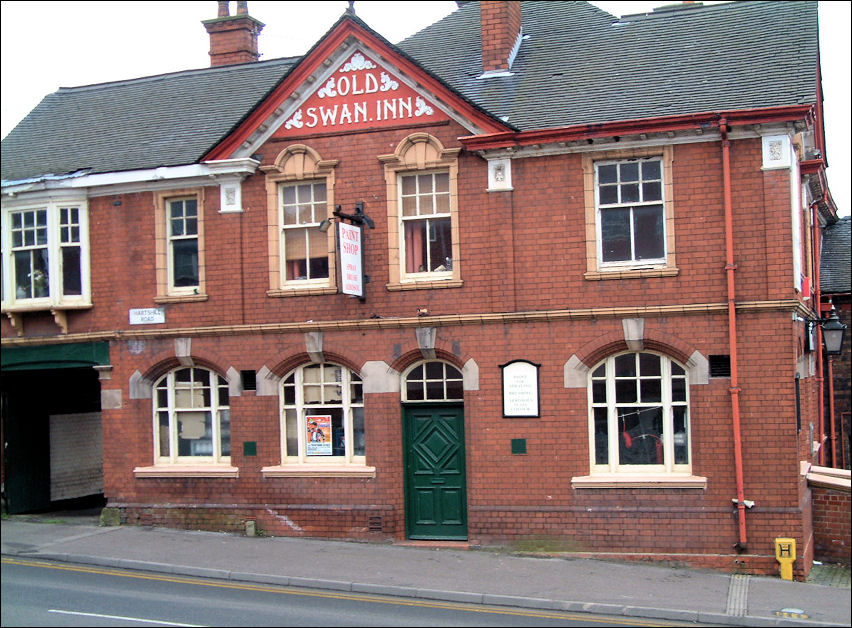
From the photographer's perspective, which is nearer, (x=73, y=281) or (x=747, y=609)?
(x=747, y=609)

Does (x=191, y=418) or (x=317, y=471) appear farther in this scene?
(x=191, y=418)

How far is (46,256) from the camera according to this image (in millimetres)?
18266

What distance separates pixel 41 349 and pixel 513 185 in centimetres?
948

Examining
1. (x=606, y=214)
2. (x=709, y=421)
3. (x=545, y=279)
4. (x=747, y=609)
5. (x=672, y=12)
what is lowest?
(x=747, y=609)

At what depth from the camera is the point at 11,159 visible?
19.8m

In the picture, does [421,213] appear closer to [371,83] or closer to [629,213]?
[371,83]

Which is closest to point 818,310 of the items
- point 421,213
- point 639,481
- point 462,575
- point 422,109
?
point 639,481

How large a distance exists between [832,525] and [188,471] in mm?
10921

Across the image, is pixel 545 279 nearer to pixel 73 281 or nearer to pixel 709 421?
→ pixel 709 421

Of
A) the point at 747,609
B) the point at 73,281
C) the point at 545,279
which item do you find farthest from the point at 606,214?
the point at 73,281

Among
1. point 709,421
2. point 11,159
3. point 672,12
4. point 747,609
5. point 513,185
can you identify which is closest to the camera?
point 747,609

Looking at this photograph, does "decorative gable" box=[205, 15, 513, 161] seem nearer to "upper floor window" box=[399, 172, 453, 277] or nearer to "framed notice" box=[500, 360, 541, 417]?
"upper floor window" box=[399, 172, 453, 277]

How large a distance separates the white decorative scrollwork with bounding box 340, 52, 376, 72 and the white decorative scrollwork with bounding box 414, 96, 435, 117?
1.02 m

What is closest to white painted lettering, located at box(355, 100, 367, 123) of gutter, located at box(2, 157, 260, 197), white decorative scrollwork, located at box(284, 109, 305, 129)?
white decorative scrollwork, located at box(284, 109, 305, 129)
